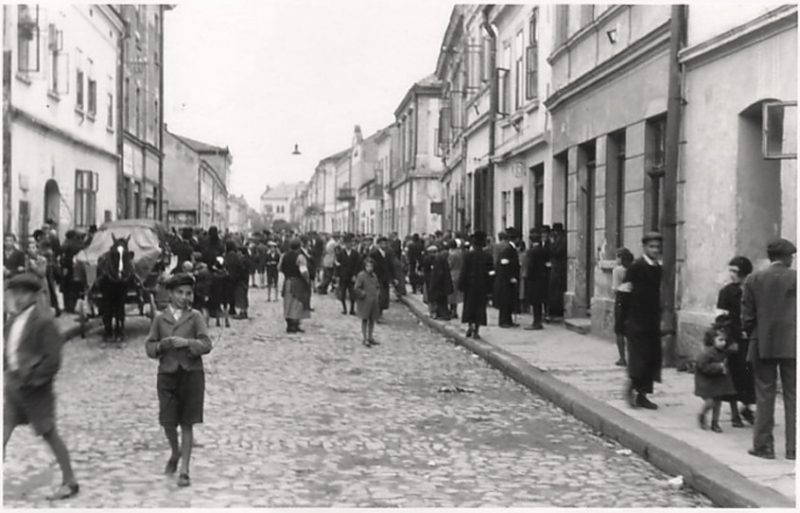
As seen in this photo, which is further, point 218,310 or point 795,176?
point 218,310

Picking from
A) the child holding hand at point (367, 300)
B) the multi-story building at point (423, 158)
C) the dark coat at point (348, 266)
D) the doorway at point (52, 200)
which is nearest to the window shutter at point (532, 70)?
the dark coat at point (348, 266)

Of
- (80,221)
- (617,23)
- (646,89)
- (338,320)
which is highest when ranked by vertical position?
(617,23)

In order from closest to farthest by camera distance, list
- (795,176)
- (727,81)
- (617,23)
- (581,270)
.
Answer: (795,176)
(727,81)
(617,23)
(581,270)

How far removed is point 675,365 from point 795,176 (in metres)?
3.58

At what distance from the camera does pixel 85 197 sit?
89.1 feet

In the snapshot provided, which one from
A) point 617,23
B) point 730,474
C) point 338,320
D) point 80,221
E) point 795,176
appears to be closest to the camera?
point 730,474

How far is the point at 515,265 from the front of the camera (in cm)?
1864

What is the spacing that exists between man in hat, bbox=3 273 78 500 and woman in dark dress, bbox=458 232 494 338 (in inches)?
421

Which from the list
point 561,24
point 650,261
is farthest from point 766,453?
point 561,24

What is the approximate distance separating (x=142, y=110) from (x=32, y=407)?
112ft

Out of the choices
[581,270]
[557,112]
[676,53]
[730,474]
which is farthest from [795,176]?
[557,112]

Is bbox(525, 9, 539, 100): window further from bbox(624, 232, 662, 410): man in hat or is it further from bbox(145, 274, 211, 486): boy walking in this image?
bbox(145, 274, 211, 486): boy walking

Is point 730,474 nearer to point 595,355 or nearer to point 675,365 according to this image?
point 675,365

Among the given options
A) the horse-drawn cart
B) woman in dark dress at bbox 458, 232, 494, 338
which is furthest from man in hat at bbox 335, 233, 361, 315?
woman in dark dress at bbox 458, 232, 494, 338
